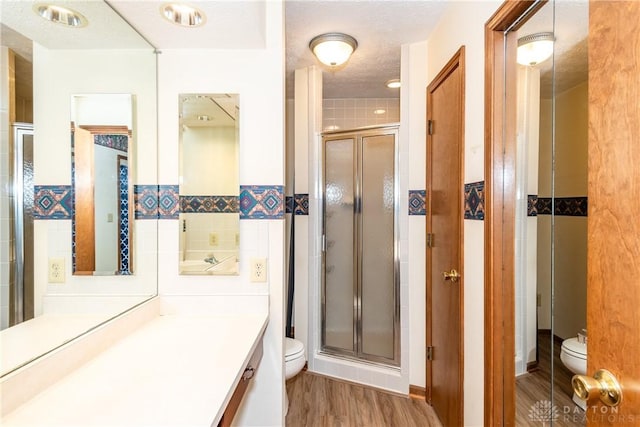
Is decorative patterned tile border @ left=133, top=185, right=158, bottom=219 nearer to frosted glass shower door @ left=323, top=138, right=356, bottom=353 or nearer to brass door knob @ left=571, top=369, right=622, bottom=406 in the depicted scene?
frosted glass shower door @ left=323, top=138, right=356, bottom=353

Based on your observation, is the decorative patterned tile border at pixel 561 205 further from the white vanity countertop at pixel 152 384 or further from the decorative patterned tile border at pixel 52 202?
the decorative patterned tile border at pixel 52 202

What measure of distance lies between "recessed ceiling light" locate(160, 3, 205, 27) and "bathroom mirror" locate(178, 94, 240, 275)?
1.12ft

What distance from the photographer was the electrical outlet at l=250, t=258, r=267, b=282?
165 cm

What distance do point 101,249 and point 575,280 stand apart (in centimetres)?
183

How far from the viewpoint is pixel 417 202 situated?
2316mm

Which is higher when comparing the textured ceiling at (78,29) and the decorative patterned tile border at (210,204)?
the textured ceiling at (78,29)

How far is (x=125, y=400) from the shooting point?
89 centimetres

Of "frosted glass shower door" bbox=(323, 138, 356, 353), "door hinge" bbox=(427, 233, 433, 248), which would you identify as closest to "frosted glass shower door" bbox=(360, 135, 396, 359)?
"frosted glass shower door" bbox=(323, 138, 356, 353)

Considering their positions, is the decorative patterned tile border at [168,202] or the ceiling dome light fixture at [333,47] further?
the ceiling dome light fixture at [333,47]

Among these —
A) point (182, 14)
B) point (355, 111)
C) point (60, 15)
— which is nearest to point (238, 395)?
point (60, 15)

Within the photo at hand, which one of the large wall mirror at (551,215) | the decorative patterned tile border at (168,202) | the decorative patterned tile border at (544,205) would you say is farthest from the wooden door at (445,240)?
the decorative patterned tile border at (168,202)

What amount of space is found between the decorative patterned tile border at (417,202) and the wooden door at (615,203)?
59.7 inches

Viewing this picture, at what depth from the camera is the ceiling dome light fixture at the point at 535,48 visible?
44.9 inches

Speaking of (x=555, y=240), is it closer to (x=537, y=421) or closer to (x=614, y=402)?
(x=614, y=402)
